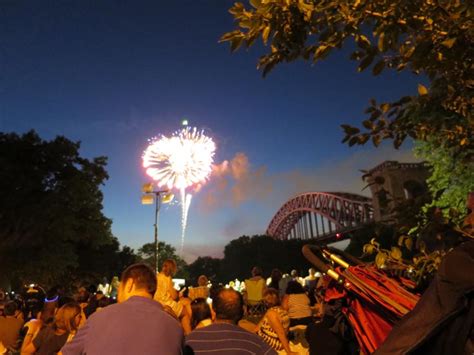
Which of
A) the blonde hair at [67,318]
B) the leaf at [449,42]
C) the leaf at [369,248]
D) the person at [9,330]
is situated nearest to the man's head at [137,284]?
the leaf at [369,248]

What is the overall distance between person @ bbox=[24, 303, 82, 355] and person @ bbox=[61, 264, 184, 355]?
295 centimetres

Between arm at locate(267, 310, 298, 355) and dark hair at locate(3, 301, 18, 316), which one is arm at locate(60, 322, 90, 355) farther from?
dark hair at locate(3, 301, 18, 316)

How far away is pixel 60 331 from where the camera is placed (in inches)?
244

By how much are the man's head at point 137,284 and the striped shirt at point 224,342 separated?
1.94 ft

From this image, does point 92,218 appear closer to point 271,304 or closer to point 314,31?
point 271,304

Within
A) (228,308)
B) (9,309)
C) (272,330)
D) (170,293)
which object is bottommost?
(272,330)

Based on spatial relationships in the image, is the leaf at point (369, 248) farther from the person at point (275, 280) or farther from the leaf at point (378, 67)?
the person at point (275, 280)

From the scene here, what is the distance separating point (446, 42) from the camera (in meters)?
3.09

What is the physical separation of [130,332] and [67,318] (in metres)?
3.37

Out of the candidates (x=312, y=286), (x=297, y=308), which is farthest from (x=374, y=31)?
(x=312, y=286)

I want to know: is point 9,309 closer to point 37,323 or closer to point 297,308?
point 37,323

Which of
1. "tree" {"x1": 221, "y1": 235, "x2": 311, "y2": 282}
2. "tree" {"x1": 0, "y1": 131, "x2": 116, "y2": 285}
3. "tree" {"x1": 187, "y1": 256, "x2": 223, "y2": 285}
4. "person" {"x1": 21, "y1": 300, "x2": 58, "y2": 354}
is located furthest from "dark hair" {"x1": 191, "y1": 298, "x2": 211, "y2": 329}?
"tree" {"x1": 187, "y1": 256, "x2": 223, "y2": 285}

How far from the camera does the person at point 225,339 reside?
376cm

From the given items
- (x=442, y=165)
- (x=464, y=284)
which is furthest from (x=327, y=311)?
(x=442, y=165)
